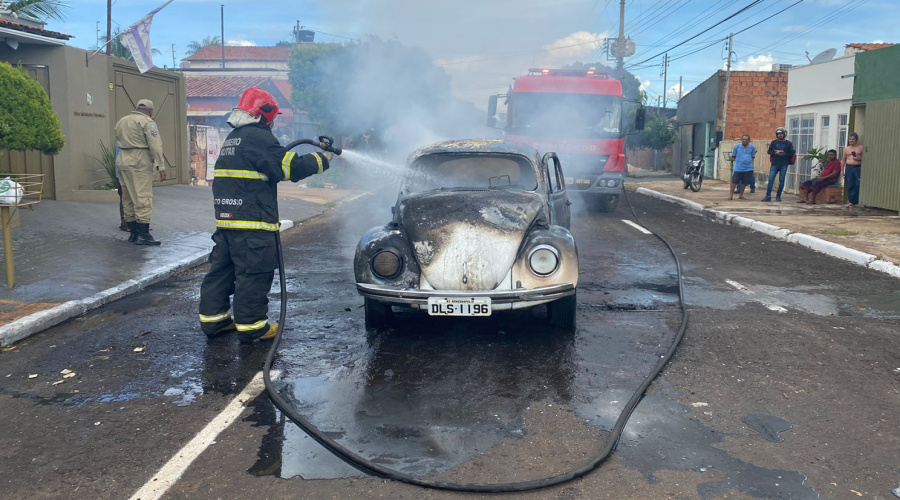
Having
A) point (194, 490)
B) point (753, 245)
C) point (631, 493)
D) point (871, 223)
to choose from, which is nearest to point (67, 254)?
point (194, 490)

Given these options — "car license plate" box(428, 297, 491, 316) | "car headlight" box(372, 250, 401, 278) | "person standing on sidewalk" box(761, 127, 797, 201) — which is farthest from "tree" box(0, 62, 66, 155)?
"person standing on sidewalk" box(761, 127, 797, 201)

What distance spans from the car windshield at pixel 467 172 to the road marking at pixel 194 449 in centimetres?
288

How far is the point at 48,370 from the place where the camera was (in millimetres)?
5141

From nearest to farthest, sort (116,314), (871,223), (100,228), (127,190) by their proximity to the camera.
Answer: (116,314), (127,190), (100,228), (871,223)

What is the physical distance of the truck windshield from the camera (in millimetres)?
15148

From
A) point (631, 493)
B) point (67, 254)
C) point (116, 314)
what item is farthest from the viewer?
point (67, 254)

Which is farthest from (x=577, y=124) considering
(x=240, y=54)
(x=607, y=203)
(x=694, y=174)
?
(x=240, y=54)

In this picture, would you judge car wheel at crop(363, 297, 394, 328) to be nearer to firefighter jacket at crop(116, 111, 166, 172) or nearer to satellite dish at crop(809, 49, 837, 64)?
firefighter jacket at crop(116, 111, 166, 172)

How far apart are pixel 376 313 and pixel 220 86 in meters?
48.9

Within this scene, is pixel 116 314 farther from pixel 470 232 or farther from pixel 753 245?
pixel 753 245

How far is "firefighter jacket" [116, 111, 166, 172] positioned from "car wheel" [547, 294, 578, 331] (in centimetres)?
618

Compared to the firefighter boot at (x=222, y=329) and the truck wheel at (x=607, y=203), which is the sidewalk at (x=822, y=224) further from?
the firefighter boot at (x=222, y=329)

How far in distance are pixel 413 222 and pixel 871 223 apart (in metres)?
10.7

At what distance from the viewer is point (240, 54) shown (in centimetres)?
8219
